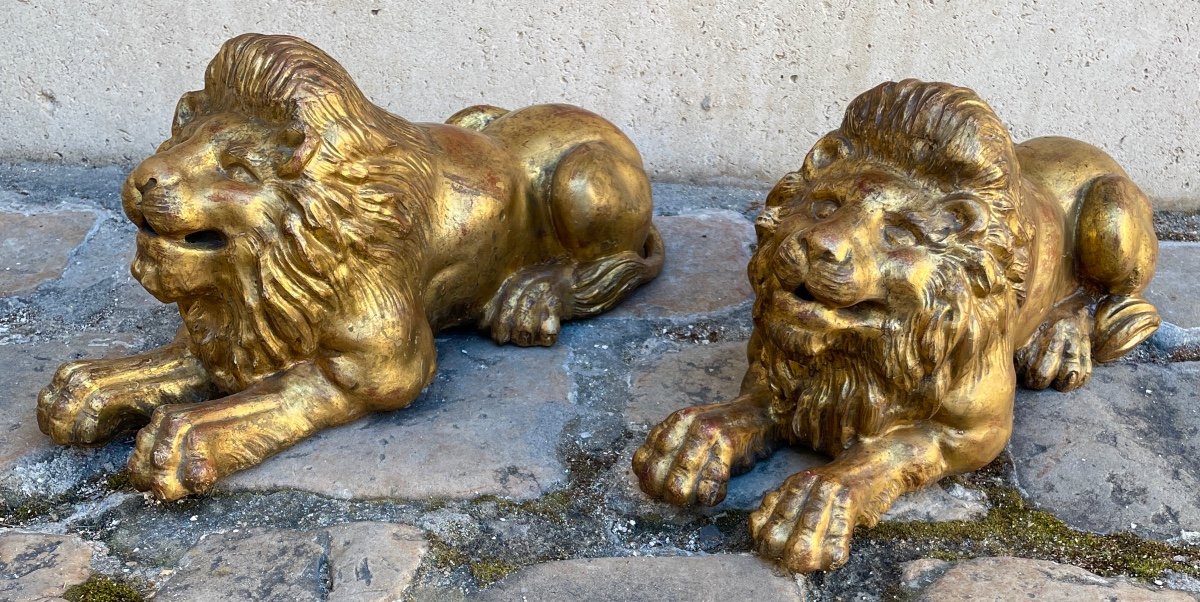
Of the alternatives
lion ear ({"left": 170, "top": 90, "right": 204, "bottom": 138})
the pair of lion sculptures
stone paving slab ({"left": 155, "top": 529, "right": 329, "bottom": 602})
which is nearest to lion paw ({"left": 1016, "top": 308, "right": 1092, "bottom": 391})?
the pair of lion sculptures

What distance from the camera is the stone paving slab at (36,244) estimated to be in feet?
9.78

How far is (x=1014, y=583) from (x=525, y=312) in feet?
4.22

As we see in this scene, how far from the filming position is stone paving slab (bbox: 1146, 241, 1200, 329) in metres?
2.87

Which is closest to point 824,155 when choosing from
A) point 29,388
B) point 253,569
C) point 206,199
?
point 206,199

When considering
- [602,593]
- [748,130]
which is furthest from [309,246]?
[748,130]

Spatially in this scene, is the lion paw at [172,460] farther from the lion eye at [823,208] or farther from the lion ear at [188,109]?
the lion eye at [823,208]

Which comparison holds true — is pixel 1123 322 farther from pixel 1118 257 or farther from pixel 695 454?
pixel 695 454

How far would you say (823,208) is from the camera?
6.44 feet

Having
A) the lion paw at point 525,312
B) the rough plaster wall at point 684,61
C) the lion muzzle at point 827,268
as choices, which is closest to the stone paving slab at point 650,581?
the lion muzzle at point 827,268

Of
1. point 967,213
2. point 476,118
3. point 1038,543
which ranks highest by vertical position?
point 967,213

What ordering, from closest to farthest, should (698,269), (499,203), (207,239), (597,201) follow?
1. (207,239)
2. (499,203)
3. (597,201)
4. (698,269)

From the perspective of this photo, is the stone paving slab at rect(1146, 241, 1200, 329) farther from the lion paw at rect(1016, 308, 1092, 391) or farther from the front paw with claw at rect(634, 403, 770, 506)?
the front paw with claw at rect(634, 403, 770, 506)

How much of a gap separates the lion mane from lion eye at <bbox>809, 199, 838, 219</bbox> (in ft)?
2.76

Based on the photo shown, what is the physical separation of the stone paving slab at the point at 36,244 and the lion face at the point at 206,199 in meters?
1.05
